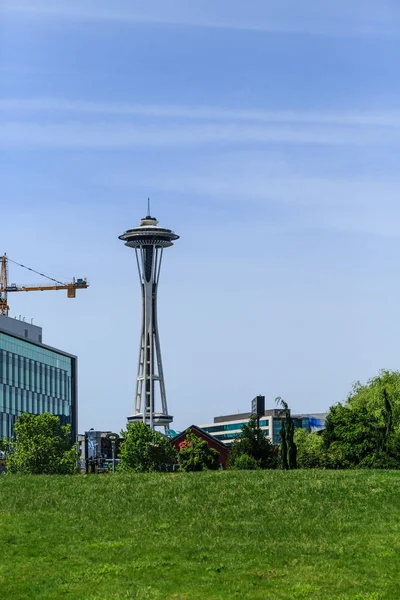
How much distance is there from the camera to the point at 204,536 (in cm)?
4356

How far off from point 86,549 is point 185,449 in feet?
255

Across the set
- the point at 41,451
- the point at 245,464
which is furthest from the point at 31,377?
the point at 245,464

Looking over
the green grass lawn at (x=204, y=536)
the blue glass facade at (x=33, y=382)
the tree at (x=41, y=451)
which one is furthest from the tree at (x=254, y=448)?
the blue glass facade at (x=33, y=382)

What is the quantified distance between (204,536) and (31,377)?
126 m

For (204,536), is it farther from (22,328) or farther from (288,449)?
(22,328)


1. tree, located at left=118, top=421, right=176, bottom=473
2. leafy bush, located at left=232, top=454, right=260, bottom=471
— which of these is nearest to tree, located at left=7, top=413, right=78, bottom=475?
tree, located at left=118, top=421, right=176, bottom=473

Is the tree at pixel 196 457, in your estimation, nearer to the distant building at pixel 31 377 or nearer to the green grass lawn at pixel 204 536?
the distant building at pixel 31 377

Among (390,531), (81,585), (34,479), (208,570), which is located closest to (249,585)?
(208,570)

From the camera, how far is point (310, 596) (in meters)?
35.5

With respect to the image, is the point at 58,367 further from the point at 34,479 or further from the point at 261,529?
the point at 261,529

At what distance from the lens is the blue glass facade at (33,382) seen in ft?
513

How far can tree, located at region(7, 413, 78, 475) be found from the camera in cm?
11181

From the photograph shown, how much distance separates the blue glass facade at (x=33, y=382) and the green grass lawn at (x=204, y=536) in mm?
99898

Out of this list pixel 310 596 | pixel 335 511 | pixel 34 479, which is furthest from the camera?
pixel 34 479
